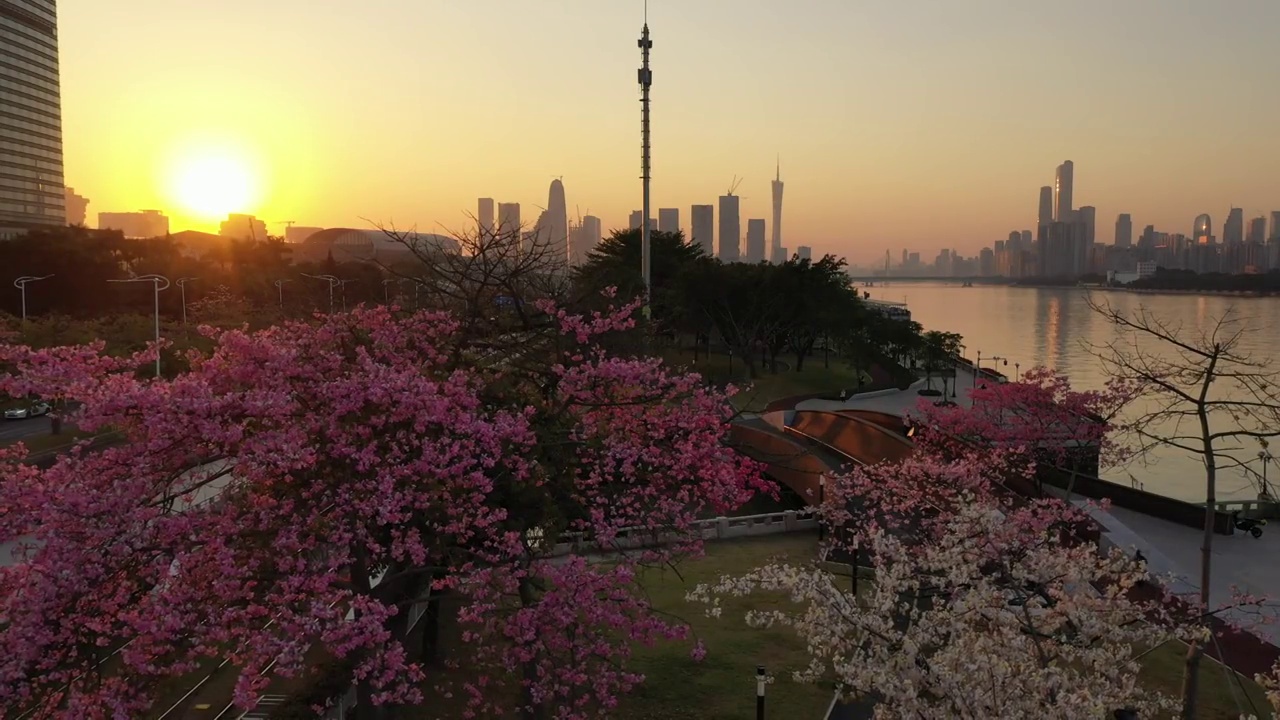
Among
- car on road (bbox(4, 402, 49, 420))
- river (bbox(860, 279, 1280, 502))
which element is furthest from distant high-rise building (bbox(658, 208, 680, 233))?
car on road (bbox(4, 402, 49, 420))

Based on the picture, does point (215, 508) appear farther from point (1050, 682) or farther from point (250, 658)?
point (1050, 682)

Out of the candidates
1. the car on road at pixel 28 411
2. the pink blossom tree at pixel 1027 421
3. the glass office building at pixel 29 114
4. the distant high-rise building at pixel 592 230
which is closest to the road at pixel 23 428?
the car on road at pixel 28 411

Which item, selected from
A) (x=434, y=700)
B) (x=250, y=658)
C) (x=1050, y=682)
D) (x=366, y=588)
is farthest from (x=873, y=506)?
(x=250, y=658)

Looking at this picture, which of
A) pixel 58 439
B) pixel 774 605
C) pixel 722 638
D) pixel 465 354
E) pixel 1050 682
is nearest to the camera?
pixel 1050 682

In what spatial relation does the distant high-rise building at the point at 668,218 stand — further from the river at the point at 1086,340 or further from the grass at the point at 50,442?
the grass at the point at 50,442

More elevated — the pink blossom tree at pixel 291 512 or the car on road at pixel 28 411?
the pink blossom tree at pixel 291 512

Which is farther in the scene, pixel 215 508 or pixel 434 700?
pixel 434 700

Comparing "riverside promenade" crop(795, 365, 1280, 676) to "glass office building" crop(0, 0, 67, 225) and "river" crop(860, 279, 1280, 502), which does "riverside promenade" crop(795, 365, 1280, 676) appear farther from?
"glass office building" crop(0, 0, 67, 225)
